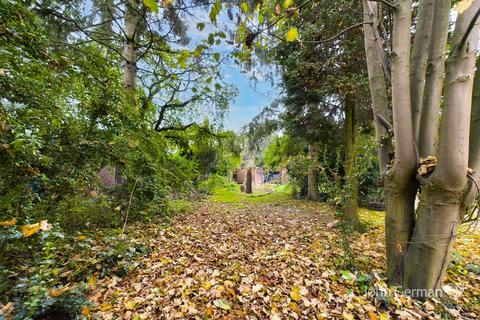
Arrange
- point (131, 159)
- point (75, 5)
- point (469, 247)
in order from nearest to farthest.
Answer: point (469, 247), point (131, 159), point (75, 5)

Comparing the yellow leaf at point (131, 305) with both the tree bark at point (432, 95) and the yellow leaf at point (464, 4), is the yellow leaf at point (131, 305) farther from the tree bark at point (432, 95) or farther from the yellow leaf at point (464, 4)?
the yellow leaf at point (464, 4)

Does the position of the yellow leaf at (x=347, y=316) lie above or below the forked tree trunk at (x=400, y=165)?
below

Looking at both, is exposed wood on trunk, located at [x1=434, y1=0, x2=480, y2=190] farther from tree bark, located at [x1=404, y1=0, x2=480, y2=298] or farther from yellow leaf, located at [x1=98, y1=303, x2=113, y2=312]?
yellow leaf, located at [x1=98, y1=303, x2=113, y2=312]

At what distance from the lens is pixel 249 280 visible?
2.01 meters

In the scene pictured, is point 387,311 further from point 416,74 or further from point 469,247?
point 469,247

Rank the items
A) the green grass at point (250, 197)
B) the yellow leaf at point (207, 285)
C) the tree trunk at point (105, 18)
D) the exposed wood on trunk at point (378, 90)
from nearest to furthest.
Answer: the yellow leaf at point (207, 285), the exposed wood on trunk at point (378, 90), the tree trunk at point (105, 18), the green grass at point (250, 197)

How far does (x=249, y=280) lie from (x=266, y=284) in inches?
6.6

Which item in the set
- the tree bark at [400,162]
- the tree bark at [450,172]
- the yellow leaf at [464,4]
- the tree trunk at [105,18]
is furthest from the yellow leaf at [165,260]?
the tree trunk at [105,18]

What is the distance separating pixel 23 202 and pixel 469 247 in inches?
224

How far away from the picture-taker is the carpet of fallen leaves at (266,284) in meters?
1.62

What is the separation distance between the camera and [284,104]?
6.00m

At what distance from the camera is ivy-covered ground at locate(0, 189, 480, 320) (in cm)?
162

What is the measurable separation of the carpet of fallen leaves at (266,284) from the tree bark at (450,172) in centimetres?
38

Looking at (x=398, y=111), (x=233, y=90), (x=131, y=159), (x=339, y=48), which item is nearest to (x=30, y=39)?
A: (x=131, y=159)
